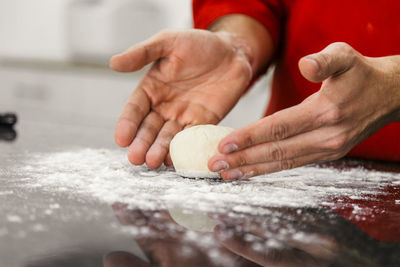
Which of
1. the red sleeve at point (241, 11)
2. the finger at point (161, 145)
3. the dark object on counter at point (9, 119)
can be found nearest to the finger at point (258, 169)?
the finger at point (161, 145)

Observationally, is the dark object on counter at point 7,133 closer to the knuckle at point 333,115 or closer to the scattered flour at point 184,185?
the scattered flour at point 184,185

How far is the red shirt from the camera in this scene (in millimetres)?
1162

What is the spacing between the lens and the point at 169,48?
100 centimetres

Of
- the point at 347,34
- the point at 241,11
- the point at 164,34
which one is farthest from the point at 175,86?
the point at 347,34

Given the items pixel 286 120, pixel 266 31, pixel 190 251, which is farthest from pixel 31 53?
pixel 190 251

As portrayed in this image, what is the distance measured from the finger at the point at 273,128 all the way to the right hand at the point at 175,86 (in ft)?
0.68

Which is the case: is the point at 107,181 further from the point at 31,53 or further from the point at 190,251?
the point at 31,53

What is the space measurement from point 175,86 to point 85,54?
2006mm

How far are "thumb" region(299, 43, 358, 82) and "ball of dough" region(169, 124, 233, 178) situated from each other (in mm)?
264

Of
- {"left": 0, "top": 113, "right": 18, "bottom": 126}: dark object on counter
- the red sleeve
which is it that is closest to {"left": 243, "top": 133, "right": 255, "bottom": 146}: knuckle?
the red sleeve

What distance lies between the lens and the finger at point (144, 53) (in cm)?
89

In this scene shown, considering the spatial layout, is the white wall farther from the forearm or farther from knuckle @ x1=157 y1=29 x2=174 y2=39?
knuckle @ x1=157 y1=29 x2=174 y2=39

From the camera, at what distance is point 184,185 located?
741 mm

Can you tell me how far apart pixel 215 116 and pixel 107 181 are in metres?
0.40
